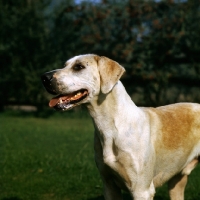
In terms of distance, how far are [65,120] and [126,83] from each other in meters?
2.88

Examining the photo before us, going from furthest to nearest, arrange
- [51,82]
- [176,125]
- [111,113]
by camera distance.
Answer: [176,125]
[111,113]
[51,82]

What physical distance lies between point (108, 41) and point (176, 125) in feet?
47.6

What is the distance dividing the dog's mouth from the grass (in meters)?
2.29

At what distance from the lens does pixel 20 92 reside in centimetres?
2005

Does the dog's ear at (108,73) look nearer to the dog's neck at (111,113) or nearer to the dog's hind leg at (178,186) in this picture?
the dog's neck at (111,113)

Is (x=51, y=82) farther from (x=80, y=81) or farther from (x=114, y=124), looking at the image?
(x=114, y=124)

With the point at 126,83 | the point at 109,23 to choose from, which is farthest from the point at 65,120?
the point at 109,23

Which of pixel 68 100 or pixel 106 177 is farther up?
pixel 68 100

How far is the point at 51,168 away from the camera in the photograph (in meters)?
7.89

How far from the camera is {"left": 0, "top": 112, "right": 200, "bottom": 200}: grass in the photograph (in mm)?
6445

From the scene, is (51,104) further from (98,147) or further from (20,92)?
(20,92)

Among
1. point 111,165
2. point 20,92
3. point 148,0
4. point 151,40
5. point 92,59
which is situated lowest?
point 20,92

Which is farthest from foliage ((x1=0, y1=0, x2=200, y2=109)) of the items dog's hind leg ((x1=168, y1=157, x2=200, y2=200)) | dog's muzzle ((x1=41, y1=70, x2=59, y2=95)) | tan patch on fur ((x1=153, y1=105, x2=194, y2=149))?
dog's muzzle ((x1=41, y1=70, x2=59, y2=95))

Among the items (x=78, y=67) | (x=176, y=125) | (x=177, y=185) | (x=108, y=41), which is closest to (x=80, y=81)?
(x=78, y=67)
